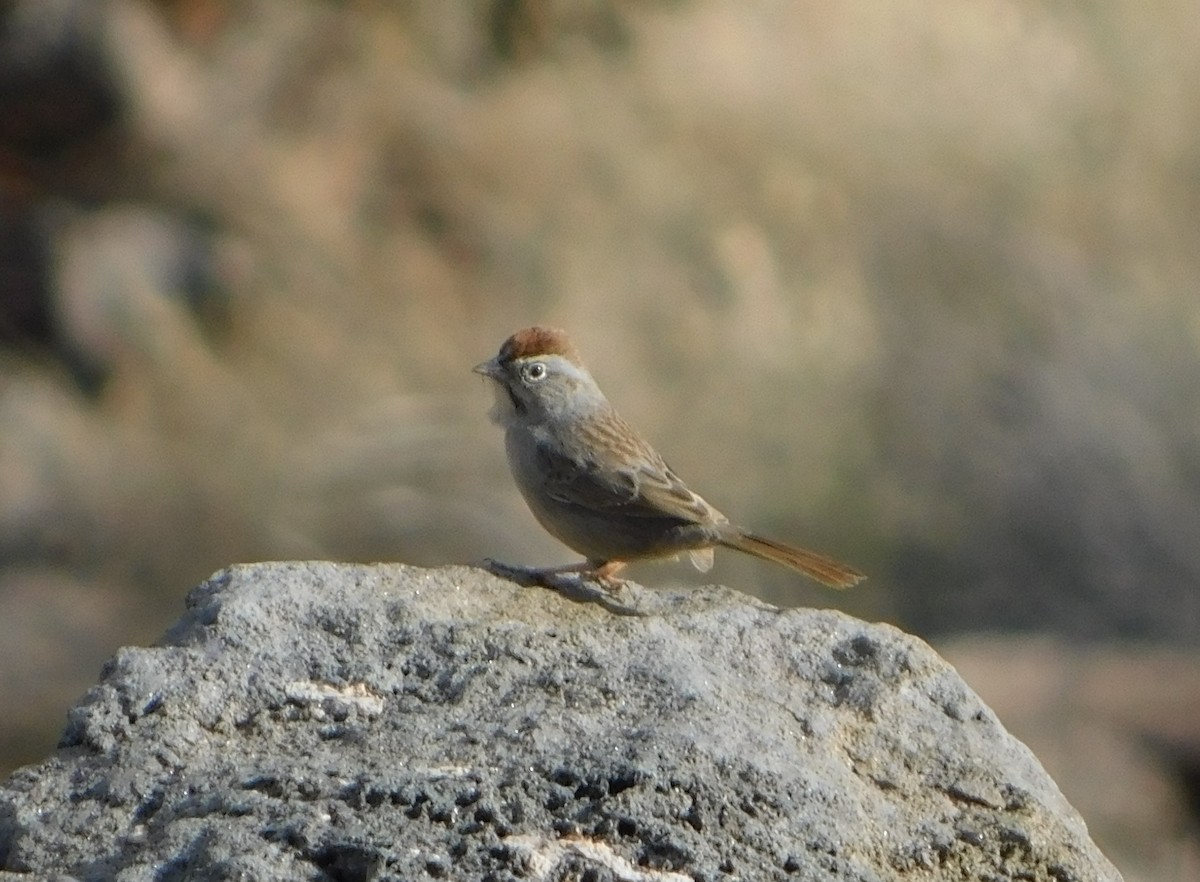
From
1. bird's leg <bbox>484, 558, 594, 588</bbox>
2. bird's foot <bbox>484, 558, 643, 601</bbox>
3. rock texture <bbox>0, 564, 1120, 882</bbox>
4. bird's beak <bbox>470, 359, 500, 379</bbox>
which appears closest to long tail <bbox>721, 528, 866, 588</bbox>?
bird's foot <bbox>484, 558, 643, 601</bbox>

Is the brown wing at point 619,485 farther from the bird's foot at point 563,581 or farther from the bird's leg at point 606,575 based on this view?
the bird's foot at point 563,581

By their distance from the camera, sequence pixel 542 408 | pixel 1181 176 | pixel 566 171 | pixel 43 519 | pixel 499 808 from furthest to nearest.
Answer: pixel 1181 176, pixel 566 171, pixel 43 519, pixel 542 408, pixel 499 808

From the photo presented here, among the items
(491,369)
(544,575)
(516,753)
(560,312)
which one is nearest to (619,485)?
(491,369)

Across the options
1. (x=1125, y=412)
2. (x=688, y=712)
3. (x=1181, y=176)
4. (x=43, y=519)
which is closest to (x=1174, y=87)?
(x=1181, y=176)

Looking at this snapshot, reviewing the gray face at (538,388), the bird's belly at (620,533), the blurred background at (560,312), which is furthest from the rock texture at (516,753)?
the blurred background at (560,312)

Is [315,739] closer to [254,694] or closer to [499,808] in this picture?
[254,694]

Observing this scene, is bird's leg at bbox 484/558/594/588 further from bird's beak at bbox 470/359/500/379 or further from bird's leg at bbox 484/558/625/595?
bird's beak at bbox 470/359/500/379

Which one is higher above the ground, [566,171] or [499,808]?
[566,171]

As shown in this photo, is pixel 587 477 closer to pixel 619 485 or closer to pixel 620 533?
pixel 619 485
